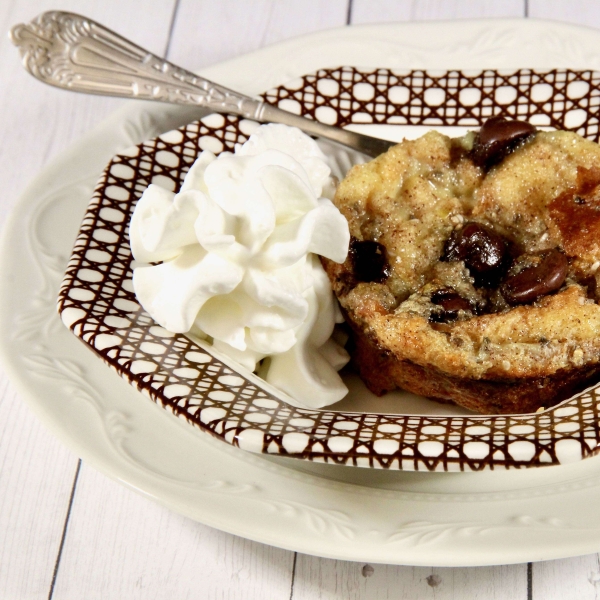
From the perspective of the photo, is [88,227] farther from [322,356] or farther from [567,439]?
[567,439]

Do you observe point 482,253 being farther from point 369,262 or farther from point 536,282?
point 369,262

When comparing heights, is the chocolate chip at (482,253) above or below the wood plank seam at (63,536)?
above

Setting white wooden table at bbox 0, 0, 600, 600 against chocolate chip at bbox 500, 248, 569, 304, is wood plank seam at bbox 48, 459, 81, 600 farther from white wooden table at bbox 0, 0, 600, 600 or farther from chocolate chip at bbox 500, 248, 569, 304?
chocolate chip at bbox 500, 248, 569, 304

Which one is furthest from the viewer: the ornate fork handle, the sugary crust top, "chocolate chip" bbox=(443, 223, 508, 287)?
the ornate fork handle

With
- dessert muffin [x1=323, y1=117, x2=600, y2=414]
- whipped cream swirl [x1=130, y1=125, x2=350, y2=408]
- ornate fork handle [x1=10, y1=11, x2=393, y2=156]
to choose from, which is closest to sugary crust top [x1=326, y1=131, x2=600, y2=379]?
dessert muffin [x1=323, y1=117, x2=600, y2=414]

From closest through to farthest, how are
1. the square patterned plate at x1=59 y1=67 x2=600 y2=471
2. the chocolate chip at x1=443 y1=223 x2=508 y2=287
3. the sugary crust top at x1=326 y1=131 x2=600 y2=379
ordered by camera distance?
the square patterned plate at x1=59 y1=67 x2=600 y2=471
the sugary crust top at x1=326 y1=131 x2=600 y2=379
the chocolate chip at x1=443 y1=223 x2=508 y2=287

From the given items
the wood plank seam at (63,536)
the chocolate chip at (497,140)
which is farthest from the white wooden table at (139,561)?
the chocolate chip at (497,140)

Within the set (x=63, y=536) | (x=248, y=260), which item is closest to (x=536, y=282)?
(x=248, y=260)

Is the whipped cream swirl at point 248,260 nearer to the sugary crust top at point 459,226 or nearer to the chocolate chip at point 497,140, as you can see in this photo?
the sugary crust top at point 459,226
